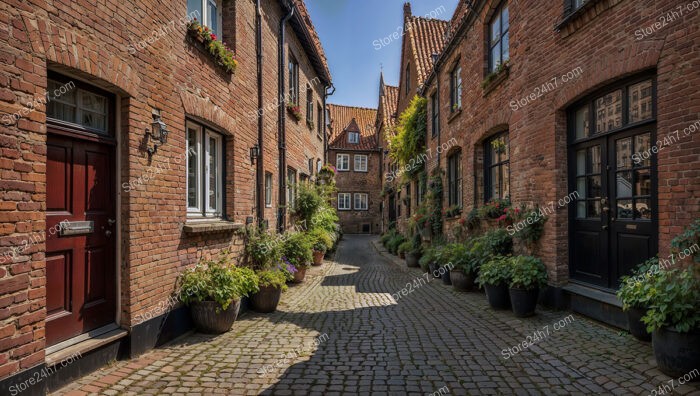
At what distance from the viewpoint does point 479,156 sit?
9.48 m

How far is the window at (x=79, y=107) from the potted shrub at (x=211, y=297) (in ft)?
7.05

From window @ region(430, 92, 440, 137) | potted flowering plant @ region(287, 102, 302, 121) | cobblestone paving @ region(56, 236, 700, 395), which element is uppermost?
window @ region(430, 92, 440, 137)

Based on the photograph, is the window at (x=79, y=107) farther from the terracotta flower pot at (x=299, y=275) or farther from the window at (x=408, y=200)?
the window at (x=408, y=200)

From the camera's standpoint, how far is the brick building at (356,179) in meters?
30.8

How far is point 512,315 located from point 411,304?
183 centimetres

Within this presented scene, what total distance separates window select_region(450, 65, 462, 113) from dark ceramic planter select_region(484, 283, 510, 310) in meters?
5.95

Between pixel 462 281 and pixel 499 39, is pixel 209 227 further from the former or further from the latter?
pixel 499 39

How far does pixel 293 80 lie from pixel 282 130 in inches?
96.5

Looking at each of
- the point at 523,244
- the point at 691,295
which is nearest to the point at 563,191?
the point at 523,244

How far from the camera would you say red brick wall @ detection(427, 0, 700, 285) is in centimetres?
409

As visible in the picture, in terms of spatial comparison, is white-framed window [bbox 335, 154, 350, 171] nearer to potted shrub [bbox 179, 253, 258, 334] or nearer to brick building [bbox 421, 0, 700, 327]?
brick building [bbox 421, 0, 700, 327]

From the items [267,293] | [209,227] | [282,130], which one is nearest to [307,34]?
[282,130]

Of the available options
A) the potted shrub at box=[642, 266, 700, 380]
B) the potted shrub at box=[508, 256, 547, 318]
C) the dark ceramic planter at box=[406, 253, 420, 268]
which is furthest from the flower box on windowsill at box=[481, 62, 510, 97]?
the dark ceramic planter at box=[406, 253, 420, 268]

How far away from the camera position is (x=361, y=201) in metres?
31.0
